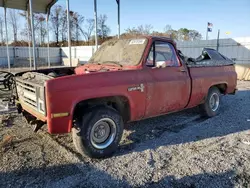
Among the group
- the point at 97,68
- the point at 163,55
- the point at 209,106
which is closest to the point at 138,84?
the point at 97,68

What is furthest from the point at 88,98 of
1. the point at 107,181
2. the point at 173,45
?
the point at 173,45

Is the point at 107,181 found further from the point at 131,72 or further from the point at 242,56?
the point at 242,56

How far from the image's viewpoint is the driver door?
404 centimetres

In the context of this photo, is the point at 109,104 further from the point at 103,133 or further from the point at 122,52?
the point at 122,52

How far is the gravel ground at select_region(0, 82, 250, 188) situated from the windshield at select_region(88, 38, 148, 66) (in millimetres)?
1529

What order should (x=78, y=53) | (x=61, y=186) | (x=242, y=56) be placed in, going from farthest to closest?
(x=78, y=53)
(x=242, y=56)
(x=61, y=186)

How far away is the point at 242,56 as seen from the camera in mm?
16391

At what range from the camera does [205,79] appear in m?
5.24

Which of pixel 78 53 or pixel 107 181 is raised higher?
pixel 78 53

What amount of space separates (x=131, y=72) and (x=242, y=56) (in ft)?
50.9

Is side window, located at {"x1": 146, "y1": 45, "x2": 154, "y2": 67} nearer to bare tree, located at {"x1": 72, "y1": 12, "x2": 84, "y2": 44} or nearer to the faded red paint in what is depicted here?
the faded red paint

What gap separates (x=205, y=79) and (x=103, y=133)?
2960mm

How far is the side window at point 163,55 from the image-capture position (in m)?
4.22

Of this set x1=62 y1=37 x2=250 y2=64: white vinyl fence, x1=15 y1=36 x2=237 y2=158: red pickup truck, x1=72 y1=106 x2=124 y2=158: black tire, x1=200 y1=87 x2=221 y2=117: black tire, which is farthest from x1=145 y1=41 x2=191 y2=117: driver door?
x1=62 y1=37 x2=250 y2=64: white vinyl fence
